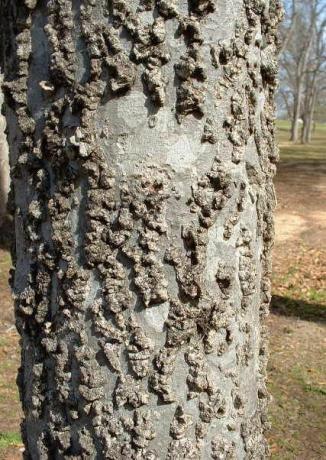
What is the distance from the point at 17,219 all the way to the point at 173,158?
0.51 meters

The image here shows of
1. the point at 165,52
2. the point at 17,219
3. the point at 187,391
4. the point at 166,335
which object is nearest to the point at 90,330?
the point at 166,335

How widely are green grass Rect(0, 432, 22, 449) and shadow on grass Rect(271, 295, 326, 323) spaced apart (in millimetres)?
3813

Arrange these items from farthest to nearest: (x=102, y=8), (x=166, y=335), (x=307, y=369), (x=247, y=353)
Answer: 1. (x=307, y=369)
2. (x=247, y=353)
3. (x=166, y=335)
4. (x=102, y=8)

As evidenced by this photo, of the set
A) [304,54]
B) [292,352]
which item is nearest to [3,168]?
[292,352]

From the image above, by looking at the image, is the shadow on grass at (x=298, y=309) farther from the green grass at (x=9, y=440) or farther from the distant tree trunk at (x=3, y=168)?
the distant tree trunk at (x=3, y=168)

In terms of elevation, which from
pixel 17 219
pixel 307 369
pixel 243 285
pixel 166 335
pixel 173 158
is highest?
pixel 173 158

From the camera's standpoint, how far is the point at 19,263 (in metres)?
1.67

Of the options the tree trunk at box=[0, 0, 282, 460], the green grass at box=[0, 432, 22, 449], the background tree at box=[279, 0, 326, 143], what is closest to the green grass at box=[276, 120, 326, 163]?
the background tree at box=[279, 0, 326, 143]

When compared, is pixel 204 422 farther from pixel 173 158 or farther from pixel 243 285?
pixel 173 158

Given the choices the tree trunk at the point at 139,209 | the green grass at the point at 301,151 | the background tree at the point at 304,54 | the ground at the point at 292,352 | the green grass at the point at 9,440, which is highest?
the background tree at the point at 304,54

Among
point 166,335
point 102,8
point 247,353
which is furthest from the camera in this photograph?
point 247,353

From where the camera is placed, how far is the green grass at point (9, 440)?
4.25m

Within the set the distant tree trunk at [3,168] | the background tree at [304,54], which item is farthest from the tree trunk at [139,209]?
the background tree at [304,54]

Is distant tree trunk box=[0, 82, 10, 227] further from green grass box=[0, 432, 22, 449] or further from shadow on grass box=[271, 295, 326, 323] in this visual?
green grass box=[0, 432, 22, 449]
